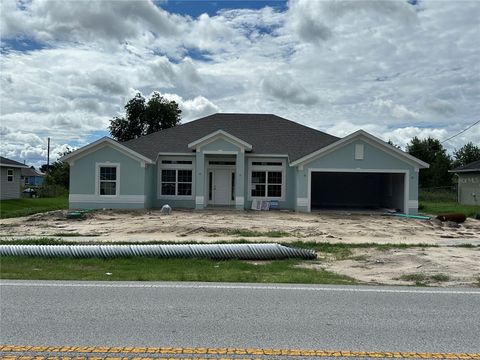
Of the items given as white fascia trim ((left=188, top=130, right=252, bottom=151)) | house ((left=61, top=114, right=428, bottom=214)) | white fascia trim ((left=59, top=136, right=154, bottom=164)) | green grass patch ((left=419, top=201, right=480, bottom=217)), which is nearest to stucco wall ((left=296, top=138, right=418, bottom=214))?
house ((left=61, top=114, right=428, bottom=214))

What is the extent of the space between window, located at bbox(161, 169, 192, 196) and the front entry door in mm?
1567

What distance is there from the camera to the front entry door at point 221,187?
30.1 m

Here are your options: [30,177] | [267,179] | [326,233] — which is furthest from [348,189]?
[30,177]

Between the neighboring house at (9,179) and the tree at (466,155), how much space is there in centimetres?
5967

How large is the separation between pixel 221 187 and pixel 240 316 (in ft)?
76.9

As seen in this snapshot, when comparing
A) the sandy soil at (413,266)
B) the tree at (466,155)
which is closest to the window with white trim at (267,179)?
the sandy soil at (413,266)

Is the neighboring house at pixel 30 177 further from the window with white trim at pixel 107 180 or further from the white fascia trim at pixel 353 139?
the white fascia trim at pixel 353 139

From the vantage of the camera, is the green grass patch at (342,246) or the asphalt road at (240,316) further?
the green grass patch at (342,246)

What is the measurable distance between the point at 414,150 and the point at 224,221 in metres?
54.0

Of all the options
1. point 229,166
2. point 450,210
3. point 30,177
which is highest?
point 30,177

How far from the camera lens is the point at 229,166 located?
2991cm

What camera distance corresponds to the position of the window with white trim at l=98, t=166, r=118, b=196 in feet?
91.8

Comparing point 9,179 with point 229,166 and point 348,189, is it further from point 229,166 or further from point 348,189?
point 348,189

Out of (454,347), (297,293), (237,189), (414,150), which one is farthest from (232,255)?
(414,150)
